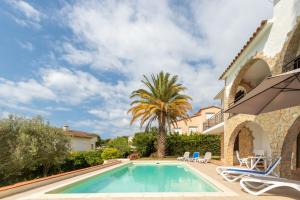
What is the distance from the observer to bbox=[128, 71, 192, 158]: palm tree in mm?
27705

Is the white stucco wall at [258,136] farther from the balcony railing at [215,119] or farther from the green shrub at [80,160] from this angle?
the green shrub at [80,160]

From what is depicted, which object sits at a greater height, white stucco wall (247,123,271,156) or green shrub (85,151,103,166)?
white stucco wall (247,123,271,156)

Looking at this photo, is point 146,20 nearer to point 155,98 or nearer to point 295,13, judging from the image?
point 295,13

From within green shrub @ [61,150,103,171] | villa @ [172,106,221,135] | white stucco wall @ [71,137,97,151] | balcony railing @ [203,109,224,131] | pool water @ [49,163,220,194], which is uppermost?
villa @ [172,106,221,135]

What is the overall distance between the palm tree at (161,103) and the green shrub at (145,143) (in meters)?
3.01

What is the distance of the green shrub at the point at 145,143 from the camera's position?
102 feet

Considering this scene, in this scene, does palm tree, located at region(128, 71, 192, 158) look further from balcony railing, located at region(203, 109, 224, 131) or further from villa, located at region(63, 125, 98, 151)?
villa, located at region(63, 125, 98, 151)

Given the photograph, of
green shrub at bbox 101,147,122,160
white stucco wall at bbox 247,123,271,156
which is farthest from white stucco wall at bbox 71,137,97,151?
white stucco wall at bbox 247,123,271,156

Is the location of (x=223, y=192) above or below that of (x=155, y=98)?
below

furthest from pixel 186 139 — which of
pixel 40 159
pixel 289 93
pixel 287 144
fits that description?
pixel 289 93

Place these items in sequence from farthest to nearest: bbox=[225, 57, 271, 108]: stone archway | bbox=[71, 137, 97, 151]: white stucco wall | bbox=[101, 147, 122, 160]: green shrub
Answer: bbox=[71, 137, 97, 151]: white stucco wall < bbox=[101, 147, 122, 160]: green shrub < bbox=[225, 57, 271, 108]: stone archway

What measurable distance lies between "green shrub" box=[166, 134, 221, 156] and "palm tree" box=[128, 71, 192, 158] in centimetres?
356

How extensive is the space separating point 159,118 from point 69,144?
40.1ft

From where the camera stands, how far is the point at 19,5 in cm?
1223
